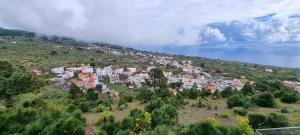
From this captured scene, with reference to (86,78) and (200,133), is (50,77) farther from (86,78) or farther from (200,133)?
(200,133)

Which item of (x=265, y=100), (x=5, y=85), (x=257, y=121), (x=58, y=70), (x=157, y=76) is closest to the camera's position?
(x=257, y=121)

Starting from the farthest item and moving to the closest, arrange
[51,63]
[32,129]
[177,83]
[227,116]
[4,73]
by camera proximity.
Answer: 1. [51,63]
2. [177,83]
3. [4,73]
4. [227,116]
5. [32,129]

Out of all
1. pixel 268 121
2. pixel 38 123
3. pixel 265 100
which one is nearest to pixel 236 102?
pixel 265 100

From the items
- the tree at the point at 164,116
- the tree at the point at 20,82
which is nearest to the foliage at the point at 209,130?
the tree at the point at 164,116

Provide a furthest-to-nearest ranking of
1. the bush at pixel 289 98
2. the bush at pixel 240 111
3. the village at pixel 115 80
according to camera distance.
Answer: the village at pixel 115 80, the bush at pixel 289 98, the bush at pixel 240 111

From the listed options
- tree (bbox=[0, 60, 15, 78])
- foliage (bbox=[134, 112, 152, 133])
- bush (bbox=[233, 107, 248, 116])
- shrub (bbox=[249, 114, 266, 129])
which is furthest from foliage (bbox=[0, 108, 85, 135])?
tree (bbox=[0, 60, 15, 78])

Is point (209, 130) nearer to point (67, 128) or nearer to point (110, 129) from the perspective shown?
point (110, 129)

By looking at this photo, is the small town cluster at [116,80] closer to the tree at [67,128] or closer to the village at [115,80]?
the village at [115,80]

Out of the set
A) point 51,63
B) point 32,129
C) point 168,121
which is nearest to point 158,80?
point 168,121
